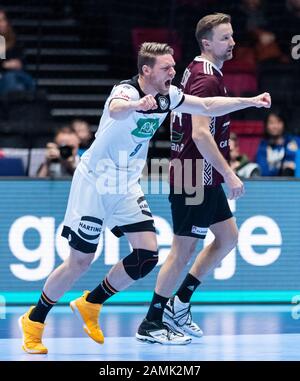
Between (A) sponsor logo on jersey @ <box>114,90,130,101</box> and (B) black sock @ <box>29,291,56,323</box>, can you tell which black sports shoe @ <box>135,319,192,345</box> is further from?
(A) sponsor logo on jersey @ <box>114,90,130,101</box>

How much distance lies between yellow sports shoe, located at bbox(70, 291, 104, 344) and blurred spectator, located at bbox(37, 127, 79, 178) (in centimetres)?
326

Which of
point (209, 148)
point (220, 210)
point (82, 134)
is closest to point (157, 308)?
point (220, 210)

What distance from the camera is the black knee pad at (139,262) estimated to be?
7906 millimetres

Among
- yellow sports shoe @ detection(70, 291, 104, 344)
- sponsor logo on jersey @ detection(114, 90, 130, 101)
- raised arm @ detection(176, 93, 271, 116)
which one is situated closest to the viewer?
sponsor logo on jersey @ detection(114, 90, 130, 101)

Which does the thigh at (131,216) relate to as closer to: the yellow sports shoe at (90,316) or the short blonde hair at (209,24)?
the yellow sports shoe at (90,316)

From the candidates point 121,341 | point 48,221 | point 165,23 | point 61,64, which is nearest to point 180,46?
point 165,23

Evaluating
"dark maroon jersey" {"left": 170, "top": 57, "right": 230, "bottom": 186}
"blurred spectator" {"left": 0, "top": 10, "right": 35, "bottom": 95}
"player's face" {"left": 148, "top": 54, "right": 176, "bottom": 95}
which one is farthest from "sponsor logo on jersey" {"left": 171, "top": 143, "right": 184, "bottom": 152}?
"blurred spectator" {"left": 0, "top": 10, "right": 35, "bottom": 95}

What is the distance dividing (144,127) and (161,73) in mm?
381

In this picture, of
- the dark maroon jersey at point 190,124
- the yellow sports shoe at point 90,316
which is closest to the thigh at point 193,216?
the dark maroon jersey at point 190,124

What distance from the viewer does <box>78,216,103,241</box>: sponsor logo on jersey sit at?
770cm

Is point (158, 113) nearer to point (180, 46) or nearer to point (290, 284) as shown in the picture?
point (290, 284)

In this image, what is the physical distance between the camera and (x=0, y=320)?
975 cm

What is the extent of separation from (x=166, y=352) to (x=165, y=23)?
7236mm

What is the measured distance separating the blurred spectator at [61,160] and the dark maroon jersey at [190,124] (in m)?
2.91
